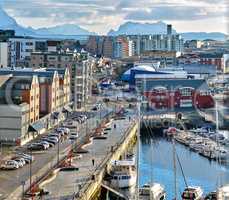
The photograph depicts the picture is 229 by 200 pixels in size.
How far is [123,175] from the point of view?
6.59 meters

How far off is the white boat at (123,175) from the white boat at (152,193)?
37cm

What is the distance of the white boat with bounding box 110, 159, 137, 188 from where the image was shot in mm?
6512

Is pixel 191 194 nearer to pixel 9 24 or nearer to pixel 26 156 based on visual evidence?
pixel 26 156

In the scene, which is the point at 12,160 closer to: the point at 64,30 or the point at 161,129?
the point at 161,129

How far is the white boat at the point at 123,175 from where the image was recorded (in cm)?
651

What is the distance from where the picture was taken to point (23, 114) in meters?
8.17

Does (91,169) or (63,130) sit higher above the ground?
(63,130)

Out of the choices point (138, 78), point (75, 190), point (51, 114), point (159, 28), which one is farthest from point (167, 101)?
point (159, 28)

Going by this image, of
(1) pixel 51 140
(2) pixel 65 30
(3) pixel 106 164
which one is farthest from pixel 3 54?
(2) pixel 65 30

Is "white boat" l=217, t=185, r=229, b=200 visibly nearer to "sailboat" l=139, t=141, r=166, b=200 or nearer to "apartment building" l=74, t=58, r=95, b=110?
"sailboat" l=139, t=141, r=166, b=200

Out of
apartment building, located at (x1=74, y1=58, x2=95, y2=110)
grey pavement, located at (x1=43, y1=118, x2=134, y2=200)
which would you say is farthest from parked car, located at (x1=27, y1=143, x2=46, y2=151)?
apartment building, located at (x1=74, y1=58, x2=95, y2=110)

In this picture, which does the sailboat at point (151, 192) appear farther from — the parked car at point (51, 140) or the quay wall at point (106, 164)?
the parked car at point (51, 140)

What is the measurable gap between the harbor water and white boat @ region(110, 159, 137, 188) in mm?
201

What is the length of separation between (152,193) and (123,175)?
74 centimetres
